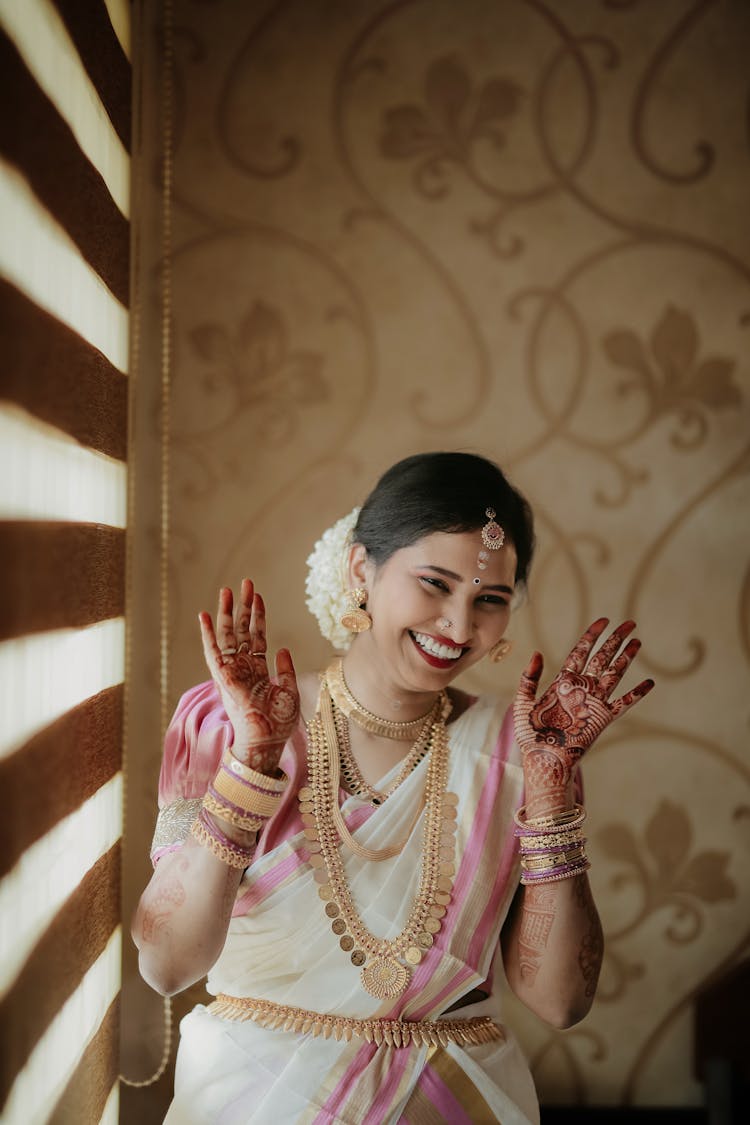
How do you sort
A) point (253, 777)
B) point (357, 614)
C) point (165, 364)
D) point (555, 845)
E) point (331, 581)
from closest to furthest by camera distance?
point (253, 777) < point (555, 845) < point (357, 614) < point (331, 581) < point (165, 364)

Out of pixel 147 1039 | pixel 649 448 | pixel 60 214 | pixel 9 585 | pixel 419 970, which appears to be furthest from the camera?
pixel 649 448

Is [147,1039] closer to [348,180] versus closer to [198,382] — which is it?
[198,382]

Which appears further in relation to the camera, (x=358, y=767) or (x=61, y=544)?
(x=358, y=767)

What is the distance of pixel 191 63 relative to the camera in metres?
1.93

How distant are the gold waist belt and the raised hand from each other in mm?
319

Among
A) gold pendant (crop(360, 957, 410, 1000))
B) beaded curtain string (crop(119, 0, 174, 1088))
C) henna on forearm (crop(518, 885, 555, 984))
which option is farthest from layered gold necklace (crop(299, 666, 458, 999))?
beaded curtain string (crop(119, 0, 174, 1088))

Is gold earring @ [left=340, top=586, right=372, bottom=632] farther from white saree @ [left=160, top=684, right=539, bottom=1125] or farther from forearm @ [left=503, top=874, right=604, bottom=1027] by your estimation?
forearm @ [left=503, top=874, right=604, bottom=1027]

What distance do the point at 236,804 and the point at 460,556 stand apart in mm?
429

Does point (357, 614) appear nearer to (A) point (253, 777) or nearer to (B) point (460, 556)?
A: (B) point (460, 556)

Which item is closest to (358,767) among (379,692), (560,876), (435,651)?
(379,692)

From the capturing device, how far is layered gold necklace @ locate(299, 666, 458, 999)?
1.25 meters

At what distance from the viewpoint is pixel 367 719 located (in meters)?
1.39

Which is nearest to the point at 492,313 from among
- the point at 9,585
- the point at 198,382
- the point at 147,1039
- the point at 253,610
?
the point at 198,382

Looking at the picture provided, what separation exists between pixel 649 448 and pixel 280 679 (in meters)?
1.14
